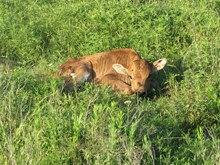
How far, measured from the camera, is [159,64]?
901cm

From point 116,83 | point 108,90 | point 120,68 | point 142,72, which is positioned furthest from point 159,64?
point 108,90

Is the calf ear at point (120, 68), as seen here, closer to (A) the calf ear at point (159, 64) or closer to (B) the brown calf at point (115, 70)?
(B) the brown calf at point (115, 70)

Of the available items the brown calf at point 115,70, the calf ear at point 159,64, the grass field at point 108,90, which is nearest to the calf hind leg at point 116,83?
the brown calf at point 115,70

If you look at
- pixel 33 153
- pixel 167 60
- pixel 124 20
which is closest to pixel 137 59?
pixel 167 60

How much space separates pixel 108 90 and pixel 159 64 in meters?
1.10

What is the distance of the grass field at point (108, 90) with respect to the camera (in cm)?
594

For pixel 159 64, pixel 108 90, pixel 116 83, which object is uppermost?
pixel 159 64

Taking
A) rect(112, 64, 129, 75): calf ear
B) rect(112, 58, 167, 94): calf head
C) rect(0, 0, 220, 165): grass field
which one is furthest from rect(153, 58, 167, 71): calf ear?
rect(112, 64, 129, 75): calf ear

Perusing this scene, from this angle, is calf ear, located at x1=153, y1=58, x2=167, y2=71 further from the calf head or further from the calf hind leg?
the calf hind leg

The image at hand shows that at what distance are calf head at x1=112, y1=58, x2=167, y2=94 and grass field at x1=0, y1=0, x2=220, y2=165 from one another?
0.21m

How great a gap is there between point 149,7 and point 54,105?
4.40 m

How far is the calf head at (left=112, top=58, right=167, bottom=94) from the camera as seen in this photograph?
29.0 feet

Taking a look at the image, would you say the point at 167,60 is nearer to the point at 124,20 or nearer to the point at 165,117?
the point at 124,20

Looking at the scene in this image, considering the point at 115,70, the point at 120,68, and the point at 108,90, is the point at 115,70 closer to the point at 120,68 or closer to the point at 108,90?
the point at 120,68
